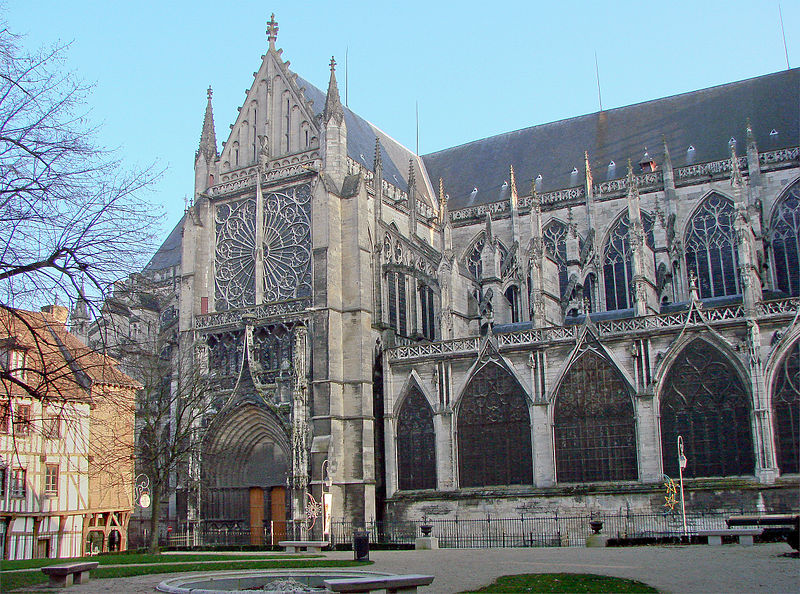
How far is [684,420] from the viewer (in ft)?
90.5

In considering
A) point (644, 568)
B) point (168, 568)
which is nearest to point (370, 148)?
point (168, 568)

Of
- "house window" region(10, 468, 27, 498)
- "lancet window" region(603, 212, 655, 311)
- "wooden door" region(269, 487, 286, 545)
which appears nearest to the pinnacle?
"lancet window" region(603, 212, 655, 311)

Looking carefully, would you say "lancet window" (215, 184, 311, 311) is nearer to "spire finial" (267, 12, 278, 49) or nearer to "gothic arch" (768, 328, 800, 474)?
"spire finial" (267, 12, 278, 49)

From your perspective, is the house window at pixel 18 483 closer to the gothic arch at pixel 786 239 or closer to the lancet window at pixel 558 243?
the lancet window at pixel 558 243

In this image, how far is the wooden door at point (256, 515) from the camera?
33.4 meters

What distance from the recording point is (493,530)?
29.5 metres

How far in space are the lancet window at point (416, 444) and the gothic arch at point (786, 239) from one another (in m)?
14.6

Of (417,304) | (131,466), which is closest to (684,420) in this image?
(417,304)

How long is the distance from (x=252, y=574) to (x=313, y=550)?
1097 centimetres

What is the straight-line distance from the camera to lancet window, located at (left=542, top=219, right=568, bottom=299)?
3984cm

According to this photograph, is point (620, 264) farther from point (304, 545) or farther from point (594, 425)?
point (304, 545)

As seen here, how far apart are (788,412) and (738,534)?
834 centimetres

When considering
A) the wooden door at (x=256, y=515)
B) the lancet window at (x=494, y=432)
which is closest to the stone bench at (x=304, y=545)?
the lancet window at (x=494, y=432)

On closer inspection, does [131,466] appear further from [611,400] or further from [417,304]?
[611,400]
